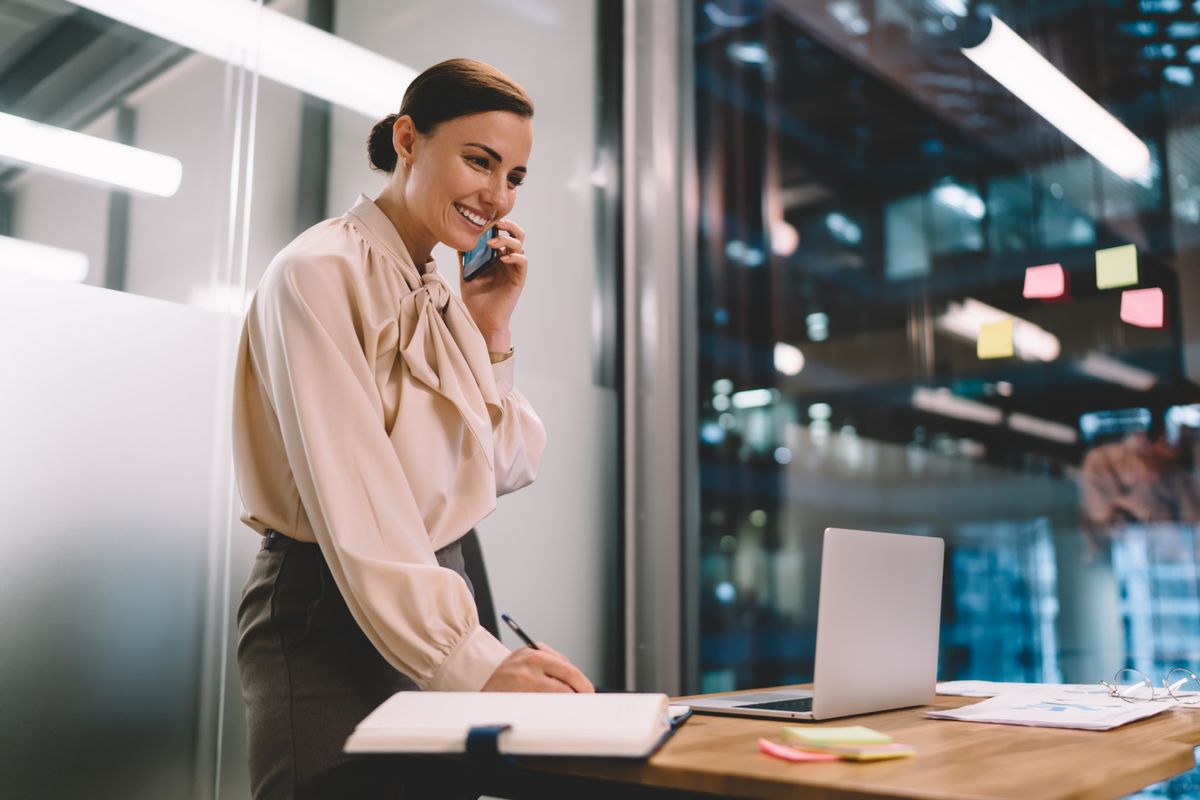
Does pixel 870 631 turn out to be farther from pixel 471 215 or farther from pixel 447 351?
pixel 471 215

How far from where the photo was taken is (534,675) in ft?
3.58

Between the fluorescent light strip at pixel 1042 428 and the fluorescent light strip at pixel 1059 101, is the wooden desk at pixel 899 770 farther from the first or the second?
the fluorescent light strip at pixel 1059 101

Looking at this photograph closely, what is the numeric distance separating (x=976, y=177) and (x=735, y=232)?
0.83 m

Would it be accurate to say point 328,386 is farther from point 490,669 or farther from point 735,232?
point 735,232

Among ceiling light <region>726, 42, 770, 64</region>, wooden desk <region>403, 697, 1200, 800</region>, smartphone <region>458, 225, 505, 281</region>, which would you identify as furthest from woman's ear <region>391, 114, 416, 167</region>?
ceiling light <region>726, 42, 770, 64</region>

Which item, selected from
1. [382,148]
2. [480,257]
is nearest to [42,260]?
[382,148]

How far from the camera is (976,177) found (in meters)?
2.65

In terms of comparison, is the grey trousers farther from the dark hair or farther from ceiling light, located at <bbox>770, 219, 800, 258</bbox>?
ceiling light, located at <bbox>770, 219, 800, 258</bbox>

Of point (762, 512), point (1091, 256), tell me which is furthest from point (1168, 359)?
point (762, 512)

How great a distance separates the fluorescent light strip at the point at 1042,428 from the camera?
7.88 ft

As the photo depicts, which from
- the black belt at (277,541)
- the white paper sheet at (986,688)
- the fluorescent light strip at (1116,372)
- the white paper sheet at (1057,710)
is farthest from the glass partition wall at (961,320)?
the black belt at (277,541)

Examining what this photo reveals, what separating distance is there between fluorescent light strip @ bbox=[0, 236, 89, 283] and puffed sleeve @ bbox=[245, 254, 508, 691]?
0.79 m

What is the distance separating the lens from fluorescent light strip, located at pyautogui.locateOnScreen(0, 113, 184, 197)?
1.89 meters

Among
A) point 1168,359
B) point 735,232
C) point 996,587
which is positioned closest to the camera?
point 1168,359
